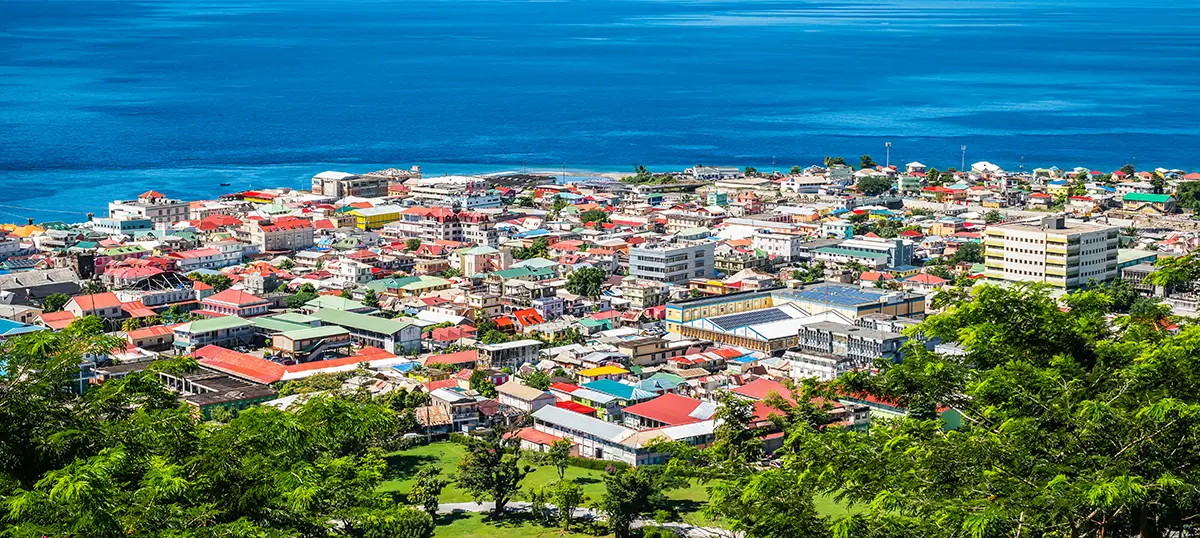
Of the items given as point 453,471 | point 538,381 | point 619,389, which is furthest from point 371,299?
point 453,471

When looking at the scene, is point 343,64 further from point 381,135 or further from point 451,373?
point 451,373

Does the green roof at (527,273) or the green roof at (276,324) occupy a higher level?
the green roof at (527,273)

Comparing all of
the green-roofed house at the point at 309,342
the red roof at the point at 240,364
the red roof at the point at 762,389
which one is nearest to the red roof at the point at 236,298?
the green-roofed house at the point at 309,342

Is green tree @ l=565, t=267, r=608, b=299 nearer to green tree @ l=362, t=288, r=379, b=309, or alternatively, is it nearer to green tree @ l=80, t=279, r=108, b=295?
green tree @ l=362, t=288, r=379, b=309

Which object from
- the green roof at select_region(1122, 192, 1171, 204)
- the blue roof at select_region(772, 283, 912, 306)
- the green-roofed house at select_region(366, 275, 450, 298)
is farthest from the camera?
the green roof at select_region(1122, 192, 1171, 204)

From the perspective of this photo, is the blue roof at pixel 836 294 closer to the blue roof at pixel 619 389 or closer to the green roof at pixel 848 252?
the green roof at pixel 848 252

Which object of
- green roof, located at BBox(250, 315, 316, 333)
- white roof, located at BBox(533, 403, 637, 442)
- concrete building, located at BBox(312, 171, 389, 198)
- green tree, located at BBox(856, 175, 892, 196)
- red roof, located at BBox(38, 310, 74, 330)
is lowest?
white roof, located at BBox(533, 403, 637, 442)

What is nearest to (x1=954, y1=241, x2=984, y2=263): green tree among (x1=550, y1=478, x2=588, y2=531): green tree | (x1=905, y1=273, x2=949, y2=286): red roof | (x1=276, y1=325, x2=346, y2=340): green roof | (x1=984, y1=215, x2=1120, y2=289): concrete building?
(x1=984, y1=215, x2=1120, y2=289): concrete building
